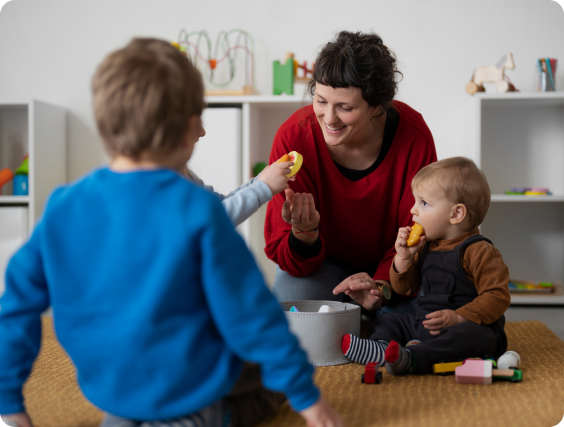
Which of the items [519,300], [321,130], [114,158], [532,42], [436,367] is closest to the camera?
[114,158]

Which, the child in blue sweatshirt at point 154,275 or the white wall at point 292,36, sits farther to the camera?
the white wall at point 292,36

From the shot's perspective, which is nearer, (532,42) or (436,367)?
(436,367)

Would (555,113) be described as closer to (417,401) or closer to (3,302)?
(417,401)

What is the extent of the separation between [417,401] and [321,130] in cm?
83

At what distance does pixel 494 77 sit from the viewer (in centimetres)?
223

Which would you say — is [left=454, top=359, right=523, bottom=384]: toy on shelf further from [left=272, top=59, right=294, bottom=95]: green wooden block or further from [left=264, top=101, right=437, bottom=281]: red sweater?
[left=272, top=59, right=294, bottom=95]: green wooden block

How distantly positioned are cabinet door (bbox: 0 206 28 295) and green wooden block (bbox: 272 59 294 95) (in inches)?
49.4

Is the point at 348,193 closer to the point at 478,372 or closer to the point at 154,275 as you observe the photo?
the point at 478,372

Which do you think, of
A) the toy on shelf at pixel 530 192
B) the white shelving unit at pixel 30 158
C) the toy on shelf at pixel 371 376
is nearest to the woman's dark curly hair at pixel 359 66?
the toy on shelf at pixel 371 376

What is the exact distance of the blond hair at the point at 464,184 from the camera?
125 cm

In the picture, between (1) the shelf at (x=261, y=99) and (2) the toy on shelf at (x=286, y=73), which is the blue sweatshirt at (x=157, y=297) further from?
(2) the toy on shelf at (x=286, y=73)

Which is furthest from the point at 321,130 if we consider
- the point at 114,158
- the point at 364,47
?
the point at 114,158

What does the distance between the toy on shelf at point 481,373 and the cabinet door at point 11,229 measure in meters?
1.98

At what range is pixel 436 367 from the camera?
1.15 meters
